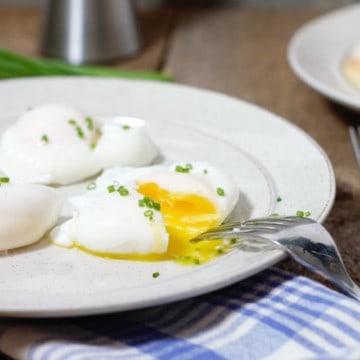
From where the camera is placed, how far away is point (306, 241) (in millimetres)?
1026

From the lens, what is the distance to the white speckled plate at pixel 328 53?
66.4 inches

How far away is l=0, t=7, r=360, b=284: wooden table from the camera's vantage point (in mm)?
1440

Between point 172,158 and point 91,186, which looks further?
point 172,158

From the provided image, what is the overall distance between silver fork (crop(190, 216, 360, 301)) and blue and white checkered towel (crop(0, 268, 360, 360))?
3 cm

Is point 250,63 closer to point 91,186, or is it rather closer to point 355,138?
point 355,138

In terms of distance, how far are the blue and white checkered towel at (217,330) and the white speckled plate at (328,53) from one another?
0.67 m

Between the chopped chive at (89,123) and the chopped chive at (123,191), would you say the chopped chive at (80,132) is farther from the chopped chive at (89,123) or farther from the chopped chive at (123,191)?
the chopped chive at (123,191)

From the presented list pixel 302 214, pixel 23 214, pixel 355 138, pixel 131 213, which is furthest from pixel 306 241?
pixel 355 138

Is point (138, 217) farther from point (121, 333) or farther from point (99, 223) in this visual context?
point (121, 333)

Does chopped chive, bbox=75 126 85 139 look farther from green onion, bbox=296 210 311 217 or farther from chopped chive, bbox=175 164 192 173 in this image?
green onion, bbox=296 210 311 217

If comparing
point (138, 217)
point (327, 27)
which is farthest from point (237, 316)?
point (327, 27)

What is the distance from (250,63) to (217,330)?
50.6 inches

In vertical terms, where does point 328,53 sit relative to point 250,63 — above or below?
above

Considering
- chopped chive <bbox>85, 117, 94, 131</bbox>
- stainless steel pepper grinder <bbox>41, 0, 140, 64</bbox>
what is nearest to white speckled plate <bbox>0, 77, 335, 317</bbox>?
chopped chive <bbox>85, 117, 94, 131</bbox>
